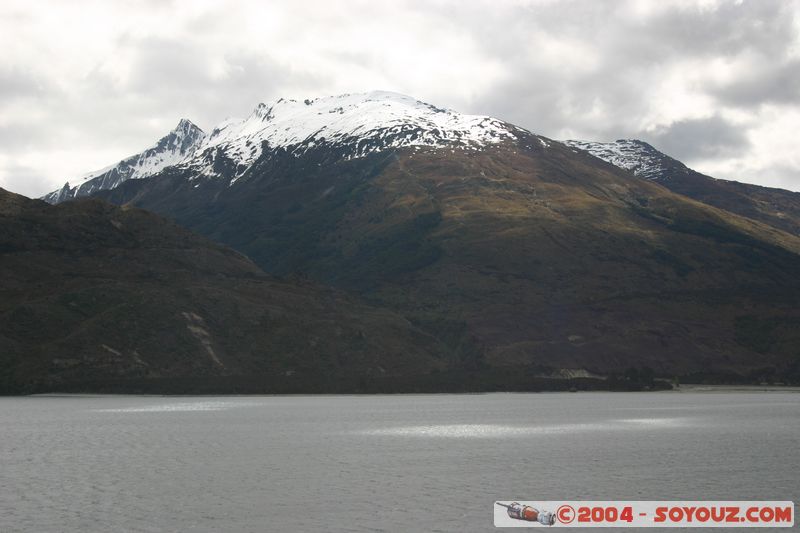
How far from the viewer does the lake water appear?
2307 inches

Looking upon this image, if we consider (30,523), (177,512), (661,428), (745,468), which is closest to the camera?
(30,523)

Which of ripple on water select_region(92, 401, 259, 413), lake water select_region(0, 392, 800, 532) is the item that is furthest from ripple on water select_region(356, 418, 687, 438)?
ripple on water select_region(92, 401, 259, 413)

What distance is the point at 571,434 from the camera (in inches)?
4712

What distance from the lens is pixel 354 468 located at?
82000 millimetres

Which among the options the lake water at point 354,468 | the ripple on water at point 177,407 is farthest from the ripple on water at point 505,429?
the ripple on water at point 177,407

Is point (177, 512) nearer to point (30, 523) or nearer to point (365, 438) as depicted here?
point (30, 523)

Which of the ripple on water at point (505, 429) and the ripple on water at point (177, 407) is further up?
the ripple on water at point (177, 407)

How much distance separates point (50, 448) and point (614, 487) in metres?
59.8

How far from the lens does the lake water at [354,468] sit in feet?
192

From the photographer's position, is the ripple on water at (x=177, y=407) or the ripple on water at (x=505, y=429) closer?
the ripple on water at (x=505, y=429)

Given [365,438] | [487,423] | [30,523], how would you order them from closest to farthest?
[30,523]
[365,438]
[487,423]

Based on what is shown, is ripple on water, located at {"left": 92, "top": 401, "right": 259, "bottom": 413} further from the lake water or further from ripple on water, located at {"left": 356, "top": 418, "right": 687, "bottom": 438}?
ripple on water, located at {"left": 356, "top": 418, "right": 687, "bottom": 438}

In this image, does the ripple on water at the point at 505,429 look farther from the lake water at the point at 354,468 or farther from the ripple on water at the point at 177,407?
the ripple on water at the point at 177,407

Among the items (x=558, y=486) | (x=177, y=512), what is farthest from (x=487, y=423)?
(x=177, y=512)
